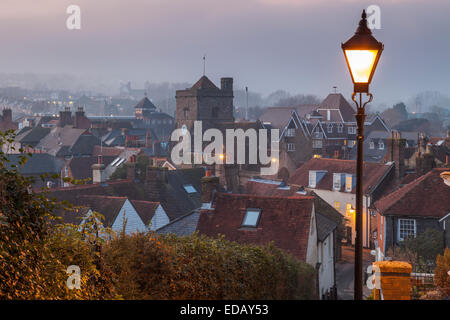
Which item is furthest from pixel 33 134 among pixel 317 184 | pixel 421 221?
pixel 421 221

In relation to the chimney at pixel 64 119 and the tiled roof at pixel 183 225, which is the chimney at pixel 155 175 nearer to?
the tiled roof at pixel 183 225

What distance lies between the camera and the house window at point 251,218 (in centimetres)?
2662

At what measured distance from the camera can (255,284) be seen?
52.2ft

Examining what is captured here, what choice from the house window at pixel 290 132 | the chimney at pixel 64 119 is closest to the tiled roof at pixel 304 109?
the house window at pixel 290 132

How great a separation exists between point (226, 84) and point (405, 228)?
72258mm

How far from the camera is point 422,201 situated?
35625 millimetres

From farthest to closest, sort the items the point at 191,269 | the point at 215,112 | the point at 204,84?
the point at 204,84 < the point at 215,112 < the point at 191,269

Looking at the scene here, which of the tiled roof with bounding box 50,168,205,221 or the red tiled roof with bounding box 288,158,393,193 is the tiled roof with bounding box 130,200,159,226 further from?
the red tiled roof with bounding box 288,158,393,193

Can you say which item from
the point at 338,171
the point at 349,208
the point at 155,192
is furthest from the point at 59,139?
the point at 349,208

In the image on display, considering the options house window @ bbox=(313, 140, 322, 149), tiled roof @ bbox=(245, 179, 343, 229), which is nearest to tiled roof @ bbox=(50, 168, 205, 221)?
tiled roof @ bbox=(245, 179, 343, 229)

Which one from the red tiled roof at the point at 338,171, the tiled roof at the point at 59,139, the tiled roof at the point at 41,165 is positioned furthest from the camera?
the tiled roof at the point at 59,139

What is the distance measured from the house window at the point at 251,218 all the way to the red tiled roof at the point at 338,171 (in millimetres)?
22475

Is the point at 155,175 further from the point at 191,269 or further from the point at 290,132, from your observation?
the point at 290,132
